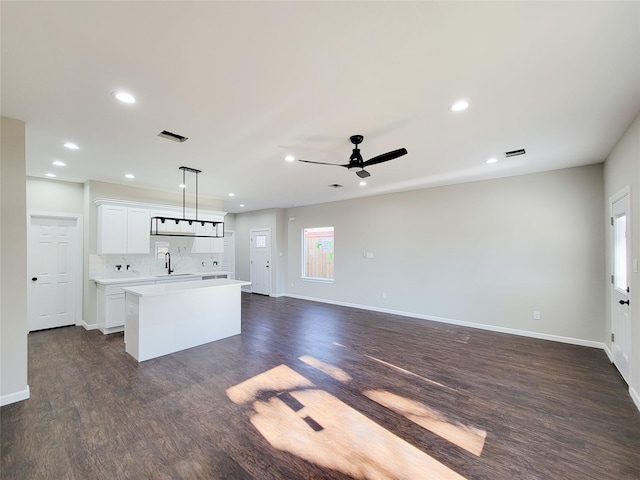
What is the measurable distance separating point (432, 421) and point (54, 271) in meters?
6.77

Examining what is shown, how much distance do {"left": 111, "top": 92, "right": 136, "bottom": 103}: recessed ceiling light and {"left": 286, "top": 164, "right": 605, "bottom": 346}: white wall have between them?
522cm

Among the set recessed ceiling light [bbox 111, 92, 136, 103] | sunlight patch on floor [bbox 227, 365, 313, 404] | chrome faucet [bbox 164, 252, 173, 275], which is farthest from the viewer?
chrome faucet [bbox 164, 252, 173, 275]

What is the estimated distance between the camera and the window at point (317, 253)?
25.1ft

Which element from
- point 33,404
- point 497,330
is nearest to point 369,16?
point 33,404

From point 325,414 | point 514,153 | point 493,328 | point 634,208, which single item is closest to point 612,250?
point 634,208

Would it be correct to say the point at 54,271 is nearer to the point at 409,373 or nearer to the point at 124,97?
the point at 124,97

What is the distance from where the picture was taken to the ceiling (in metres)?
1.51

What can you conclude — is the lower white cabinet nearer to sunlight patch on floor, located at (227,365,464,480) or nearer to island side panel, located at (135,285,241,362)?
island side panel, located at (135,285,241,362)

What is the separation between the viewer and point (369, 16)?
1499 mm

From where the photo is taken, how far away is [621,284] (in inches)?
129

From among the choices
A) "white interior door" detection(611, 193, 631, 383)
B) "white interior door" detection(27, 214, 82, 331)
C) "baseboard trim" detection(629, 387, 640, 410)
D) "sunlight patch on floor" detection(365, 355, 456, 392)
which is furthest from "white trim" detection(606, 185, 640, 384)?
"white interior door" detection(27, 214, 82, 331)

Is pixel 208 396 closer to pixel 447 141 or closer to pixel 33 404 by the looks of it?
pixel 33 404

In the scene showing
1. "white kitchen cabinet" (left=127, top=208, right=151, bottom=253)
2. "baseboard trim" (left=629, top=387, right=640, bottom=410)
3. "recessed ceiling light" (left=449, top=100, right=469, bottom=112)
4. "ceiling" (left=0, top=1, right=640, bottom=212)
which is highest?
"ceiling" (left=0, top=1, right=640, bottom=212)

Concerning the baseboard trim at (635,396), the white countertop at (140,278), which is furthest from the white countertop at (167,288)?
the baseboard trim at (635,396)
